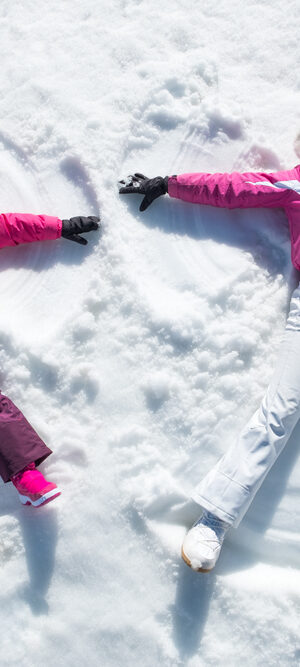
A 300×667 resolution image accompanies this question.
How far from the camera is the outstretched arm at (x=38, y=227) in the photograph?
2.41 meters

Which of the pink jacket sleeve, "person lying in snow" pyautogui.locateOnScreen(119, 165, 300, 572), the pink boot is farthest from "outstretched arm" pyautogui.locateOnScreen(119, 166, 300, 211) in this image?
the pink boot

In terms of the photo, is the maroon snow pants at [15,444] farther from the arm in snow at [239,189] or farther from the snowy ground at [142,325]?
the arm in snow at [239,189]

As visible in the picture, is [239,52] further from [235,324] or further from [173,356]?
[173,356]

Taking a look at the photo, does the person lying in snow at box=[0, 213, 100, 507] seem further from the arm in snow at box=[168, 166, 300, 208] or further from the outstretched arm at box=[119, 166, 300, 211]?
the arm in snow at box=[168, 166, 300, 208]

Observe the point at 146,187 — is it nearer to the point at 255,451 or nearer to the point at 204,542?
the point at 255,451

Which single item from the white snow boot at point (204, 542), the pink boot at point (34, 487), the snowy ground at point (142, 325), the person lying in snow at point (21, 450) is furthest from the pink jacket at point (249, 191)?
the pink boot at point (34, 487)

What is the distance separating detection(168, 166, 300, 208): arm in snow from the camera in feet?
7.86

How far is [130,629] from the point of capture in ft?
7.40

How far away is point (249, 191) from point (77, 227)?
85 centimetres

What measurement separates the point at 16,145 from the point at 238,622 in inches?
101

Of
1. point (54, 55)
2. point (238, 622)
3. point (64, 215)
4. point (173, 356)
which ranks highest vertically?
point (54, 55)

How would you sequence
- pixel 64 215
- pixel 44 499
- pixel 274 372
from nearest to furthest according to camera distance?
pixel 44 499 < pixel 274 372 < pixel 64 215

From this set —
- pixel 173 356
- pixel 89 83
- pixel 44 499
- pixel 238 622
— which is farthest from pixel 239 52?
pixel 238 622

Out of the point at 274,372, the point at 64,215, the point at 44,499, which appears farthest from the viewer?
the point at 64,215
